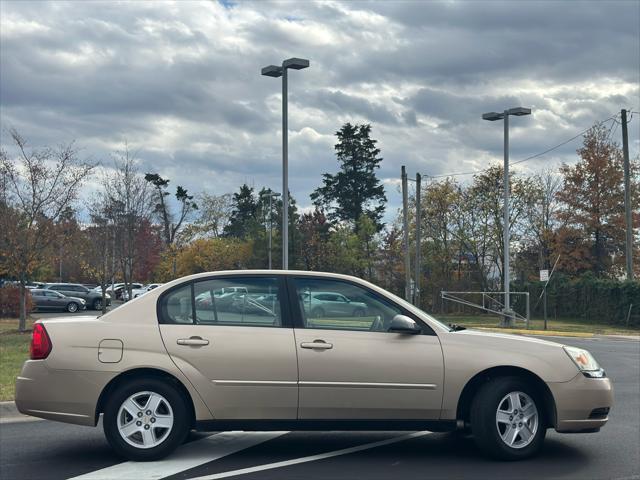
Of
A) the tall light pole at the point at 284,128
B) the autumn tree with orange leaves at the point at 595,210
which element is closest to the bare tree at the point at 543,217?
the autumn tree with orange leaves at the point at 595,210

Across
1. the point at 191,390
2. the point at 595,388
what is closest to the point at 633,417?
the point at 595,388

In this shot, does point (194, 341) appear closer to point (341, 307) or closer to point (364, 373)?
point (341, 307)

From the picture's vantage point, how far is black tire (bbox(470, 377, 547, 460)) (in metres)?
6.67

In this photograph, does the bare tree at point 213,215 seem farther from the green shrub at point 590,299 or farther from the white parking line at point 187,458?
the white parking line at point 187,458

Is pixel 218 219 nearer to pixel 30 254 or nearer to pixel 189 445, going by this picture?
pixel 30 254

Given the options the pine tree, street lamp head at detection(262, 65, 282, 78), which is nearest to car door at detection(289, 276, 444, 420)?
street lamp head at detection(262, 65, 282, 78)

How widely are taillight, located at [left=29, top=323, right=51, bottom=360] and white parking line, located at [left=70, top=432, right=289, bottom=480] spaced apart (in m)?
1.05

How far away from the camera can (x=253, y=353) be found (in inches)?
258

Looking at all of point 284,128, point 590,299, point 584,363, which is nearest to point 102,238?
point 284,128

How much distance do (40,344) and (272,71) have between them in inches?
650

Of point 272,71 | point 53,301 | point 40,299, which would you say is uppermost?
point 272,71

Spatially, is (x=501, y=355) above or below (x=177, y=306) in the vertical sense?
below

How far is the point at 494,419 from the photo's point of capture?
6.69 metres

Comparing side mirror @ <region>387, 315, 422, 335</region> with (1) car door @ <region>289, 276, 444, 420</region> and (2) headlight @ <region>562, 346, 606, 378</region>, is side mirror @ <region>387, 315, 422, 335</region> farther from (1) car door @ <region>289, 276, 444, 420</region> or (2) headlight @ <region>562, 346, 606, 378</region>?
(2) headlight @ <region>562, 346, 606, 378</region>
